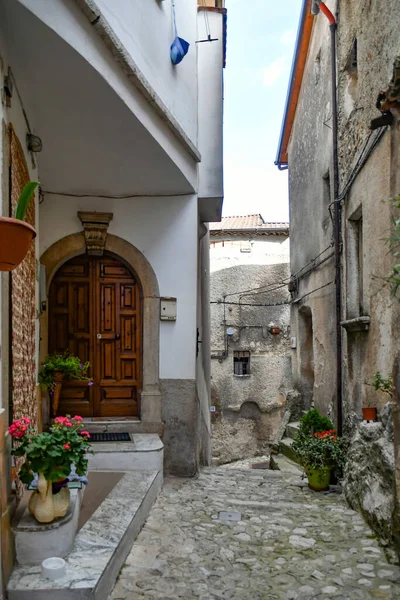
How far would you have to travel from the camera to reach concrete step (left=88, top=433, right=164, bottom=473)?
498 centimetres

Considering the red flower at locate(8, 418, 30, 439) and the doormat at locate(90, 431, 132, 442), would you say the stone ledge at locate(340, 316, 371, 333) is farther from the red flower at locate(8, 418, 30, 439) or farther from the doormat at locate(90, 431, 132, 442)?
the red flower at locate(8, 418, 30, 439)

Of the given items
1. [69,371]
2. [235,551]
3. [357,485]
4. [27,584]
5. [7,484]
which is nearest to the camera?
[27,584]

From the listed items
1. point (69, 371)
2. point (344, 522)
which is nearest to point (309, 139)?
point (69, 371)

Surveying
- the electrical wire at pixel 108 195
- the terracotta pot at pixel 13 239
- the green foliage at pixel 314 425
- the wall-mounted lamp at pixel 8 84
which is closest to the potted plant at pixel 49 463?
the terracotta pot at pixel 13 239

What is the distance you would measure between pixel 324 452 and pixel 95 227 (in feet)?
12.4

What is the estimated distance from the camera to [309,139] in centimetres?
875

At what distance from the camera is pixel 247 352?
15.7m

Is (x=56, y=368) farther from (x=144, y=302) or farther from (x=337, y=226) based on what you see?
(x=337, y=226)

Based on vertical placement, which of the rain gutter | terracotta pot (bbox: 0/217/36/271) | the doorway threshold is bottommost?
the doorway threshold

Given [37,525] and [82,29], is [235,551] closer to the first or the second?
[37,525]

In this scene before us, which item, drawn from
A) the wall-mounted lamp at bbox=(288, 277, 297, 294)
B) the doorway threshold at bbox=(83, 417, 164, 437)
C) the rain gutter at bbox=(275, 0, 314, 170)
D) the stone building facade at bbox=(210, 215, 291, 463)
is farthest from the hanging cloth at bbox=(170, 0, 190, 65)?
the stone building facade at bbox=(210, 215, 291, 463)

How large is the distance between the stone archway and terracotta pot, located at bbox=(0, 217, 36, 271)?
135 inches

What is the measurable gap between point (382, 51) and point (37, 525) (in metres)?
4.79

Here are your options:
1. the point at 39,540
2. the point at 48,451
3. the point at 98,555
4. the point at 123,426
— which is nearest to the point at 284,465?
the point at 123,426
